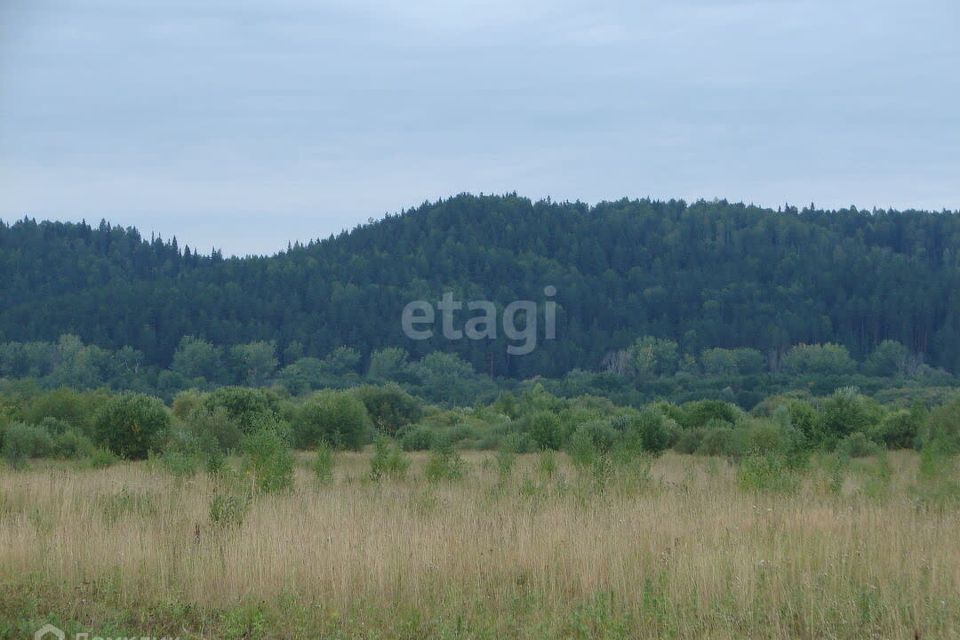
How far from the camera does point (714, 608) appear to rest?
25.6 feet

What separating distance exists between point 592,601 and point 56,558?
4.64m

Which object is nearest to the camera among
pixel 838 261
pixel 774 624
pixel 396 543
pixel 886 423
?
pixel 774 624

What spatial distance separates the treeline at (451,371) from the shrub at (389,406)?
32.6m

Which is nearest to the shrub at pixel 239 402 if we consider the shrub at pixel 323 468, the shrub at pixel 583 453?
the shrub at pixel 323 468

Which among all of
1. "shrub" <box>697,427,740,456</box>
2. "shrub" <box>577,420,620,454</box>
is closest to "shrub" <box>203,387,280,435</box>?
"shrub" <box>577,420,620,454</box>

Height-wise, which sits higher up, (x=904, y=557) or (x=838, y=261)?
(x=838, y=261)

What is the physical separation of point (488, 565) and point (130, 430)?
18.1 m

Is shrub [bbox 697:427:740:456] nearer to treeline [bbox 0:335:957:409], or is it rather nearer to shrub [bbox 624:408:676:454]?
shrub [bbox 624:408:676:454]

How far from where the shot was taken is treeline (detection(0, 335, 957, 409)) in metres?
80.7

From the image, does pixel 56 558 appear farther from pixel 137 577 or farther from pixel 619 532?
pixel 619 532

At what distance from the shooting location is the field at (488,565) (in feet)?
25.2

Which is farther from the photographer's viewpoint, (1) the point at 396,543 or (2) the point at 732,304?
(2) the point at 732,304

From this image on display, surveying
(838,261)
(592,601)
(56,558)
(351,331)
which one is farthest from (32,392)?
(838,261)

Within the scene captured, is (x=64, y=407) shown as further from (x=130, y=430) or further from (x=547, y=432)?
(x=547, y=432)
